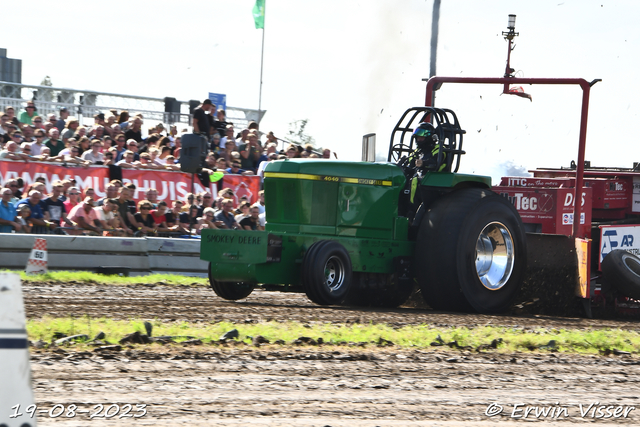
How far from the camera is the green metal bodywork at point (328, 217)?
8.96 metres

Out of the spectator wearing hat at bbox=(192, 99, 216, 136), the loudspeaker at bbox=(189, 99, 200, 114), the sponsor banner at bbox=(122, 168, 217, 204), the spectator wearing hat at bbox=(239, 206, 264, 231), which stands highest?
the loudspeaker at bbox=(189, 99, 200, 114)

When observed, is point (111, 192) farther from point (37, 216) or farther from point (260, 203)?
point (260, 203)

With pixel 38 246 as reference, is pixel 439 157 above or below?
above

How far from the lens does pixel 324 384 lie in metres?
4.99

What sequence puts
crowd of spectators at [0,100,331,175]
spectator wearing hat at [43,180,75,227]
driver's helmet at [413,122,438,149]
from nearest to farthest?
driver's helmet at [413,122,438,149]
spectator wearing hat at [43,180,75,227]
crowd of spectators at [0,100,331,175]

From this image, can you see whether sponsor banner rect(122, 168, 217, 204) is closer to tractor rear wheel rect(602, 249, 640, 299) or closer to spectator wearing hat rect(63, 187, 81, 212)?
spectator wearing hat rect(63, 187, 81, 212)

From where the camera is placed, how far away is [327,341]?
6414mm

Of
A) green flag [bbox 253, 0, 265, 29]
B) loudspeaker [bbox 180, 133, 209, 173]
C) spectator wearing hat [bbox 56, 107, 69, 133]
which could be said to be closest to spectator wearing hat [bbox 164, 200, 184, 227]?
spectator wearing hat [bbox 56, 107, 69, 133]

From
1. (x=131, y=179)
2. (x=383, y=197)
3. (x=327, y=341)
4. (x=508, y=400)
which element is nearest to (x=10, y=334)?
(x=508, y=400)

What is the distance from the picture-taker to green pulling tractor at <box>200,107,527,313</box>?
890 centimetres

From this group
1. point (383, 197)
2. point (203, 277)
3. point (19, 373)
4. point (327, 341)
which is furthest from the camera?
point (203, 277)

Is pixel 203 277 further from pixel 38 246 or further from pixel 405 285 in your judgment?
pixel 405 285

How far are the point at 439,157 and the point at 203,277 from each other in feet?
A: 15.1

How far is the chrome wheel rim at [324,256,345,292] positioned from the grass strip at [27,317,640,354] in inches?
64.4
